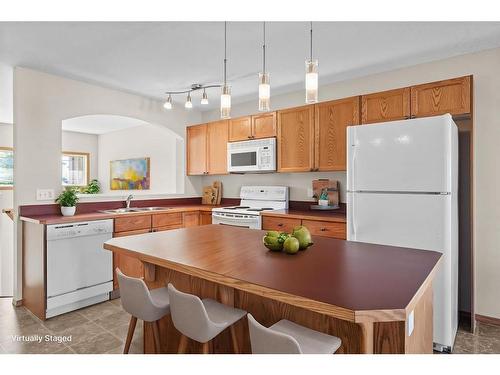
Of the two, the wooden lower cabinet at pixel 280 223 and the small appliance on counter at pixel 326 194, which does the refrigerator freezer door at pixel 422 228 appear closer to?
the wooden lower cabinet at pixel 280 223

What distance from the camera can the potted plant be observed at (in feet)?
10.3

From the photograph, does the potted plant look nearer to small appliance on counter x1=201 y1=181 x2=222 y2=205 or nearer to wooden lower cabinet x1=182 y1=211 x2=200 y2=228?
wooden lower cabinet x1=182 y1=211 x2=200 y2=228

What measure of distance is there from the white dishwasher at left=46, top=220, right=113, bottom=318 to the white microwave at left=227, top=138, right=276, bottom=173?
1.65 meters

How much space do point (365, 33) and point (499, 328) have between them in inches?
104

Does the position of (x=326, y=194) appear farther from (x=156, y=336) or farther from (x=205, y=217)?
(x=156, y=336)

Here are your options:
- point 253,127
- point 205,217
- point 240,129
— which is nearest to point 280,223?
point 205,217

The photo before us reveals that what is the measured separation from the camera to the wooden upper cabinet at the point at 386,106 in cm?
281

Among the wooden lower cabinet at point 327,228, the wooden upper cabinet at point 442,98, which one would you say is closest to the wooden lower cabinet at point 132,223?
the wooden lower cabinet at point 327,228

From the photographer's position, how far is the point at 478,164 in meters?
2.69

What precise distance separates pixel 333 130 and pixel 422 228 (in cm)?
138

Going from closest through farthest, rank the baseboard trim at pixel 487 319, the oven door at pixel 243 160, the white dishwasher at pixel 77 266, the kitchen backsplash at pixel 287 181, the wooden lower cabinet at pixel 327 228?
the baseboard trim at pixel 487 319 → the white dishwasher at pixel 77 266 → the wooden lower cabinet at pixel 327 228 → the kitchen backsplash at pixel 287 181 → the oven door at pixel 243 160

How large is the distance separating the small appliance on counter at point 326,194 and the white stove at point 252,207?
45 centimetres

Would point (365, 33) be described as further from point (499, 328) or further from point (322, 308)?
point (499, 328)

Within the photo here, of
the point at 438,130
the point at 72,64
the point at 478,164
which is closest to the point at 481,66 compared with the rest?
the point at 478,164
